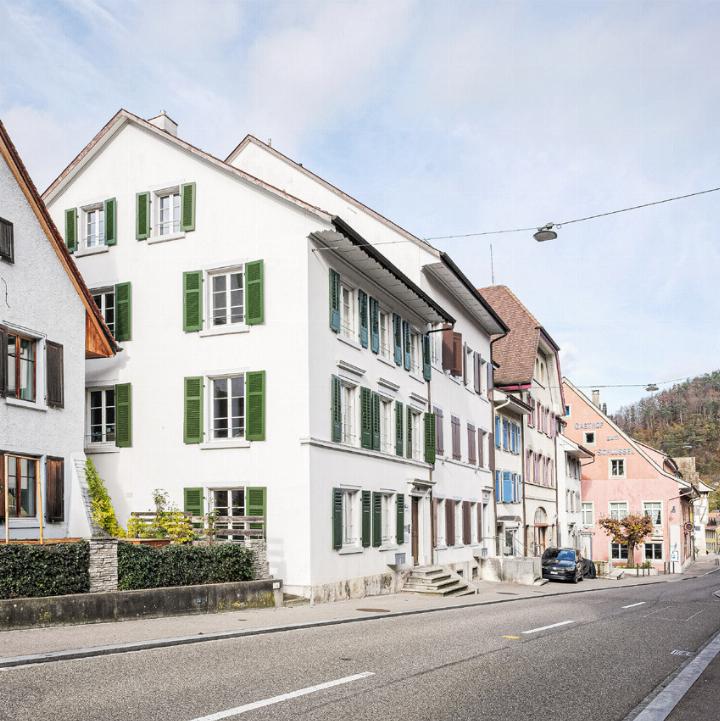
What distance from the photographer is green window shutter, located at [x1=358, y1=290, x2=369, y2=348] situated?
82.4 ft

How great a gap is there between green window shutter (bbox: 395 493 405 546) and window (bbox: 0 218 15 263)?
13123 mm

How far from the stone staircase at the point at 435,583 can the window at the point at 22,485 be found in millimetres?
11895

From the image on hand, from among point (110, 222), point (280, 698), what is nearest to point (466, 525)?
point (110, 222)

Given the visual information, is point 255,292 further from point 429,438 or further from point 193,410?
point 429,438

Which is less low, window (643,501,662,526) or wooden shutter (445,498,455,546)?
wooden shutter (445,498,455,546)

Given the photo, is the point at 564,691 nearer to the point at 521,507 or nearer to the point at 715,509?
the point at 521,507

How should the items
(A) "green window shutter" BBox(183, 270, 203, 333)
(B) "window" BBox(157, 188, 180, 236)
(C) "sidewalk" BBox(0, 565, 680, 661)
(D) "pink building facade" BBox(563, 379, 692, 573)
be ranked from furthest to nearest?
(D) "pink building facade" BBox(563, 379, 692, 573)
(B) "window" BBox(157, 188, 180, 236)
(A) "green window shutter" BBox(183, 270, 203, 333)
(C) "sidewalk" BBox(0, 565, 680, 661)

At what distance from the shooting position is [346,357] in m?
24.1

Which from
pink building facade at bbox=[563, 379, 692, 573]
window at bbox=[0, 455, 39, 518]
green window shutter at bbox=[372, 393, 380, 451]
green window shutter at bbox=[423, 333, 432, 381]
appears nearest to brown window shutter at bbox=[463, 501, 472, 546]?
green window shutter at bbox=[423, 333, 432, 381]

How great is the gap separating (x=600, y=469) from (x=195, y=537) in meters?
50.6

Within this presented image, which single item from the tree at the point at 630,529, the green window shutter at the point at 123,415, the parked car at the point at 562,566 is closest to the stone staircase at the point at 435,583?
the green window shutter at the point at 123,415

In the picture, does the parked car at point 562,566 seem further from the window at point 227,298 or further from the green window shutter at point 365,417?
the window at point 227,298

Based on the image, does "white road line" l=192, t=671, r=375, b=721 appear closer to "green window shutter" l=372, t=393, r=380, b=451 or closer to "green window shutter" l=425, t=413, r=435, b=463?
"green window shutter" l=372, t=393, r=380, b=451

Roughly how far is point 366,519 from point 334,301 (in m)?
5.91
